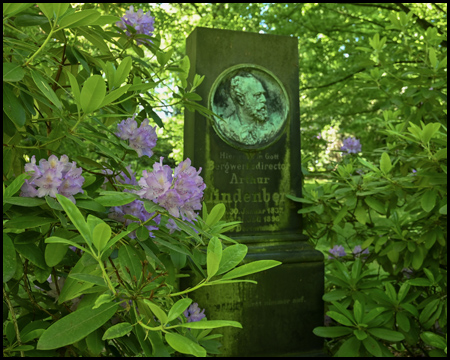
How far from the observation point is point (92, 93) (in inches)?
35.7

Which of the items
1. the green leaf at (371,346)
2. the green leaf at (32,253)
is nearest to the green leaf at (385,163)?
the green leaf at (371,346)

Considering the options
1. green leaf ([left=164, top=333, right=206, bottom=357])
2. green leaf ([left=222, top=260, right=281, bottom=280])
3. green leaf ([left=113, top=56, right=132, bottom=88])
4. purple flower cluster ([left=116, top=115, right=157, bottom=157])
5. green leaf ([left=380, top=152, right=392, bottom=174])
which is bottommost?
green leaf ([left=164, top=333, right=206, bottom=357])

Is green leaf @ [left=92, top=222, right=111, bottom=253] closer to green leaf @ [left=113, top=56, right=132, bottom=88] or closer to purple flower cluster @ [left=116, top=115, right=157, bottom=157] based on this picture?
green leaf @ [left=113, top=56, right=132, bottom=88]

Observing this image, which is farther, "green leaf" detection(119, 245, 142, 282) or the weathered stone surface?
the weathered stone surface

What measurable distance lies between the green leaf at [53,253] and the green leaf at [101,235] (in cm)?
30

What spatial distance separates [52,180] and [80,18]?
35cm

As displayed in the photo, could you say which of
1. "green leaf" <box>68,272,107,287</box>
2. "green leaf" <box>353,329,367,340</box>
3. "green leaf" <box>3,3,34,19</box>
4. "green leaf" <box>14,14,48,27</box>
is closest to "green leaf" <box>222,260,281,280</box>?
"green leaf" <box>68,272,107,287</box>

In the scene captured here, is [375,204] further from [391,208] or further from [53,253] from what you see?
[53,253]

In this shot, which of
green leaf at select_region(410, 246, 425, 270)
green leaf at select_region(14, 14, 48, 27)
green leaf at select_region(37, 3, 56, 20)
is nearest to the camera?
green leaf at select_region(37, 3, 56, 20)

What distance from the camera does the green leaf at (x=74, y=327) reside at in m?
0.71

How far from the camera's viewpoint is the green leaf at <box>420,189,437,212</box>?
95.5 inches

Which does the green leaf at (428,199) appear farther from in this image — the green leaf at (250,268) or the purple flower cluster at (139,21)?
the green leaf at (250,268)

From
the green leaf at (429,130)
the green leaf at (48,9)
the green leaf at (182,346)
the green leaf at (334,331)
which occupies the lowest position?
the green leaf at (334,331)

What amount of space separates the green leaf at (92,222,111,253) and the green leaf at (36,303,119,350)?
133 mm
